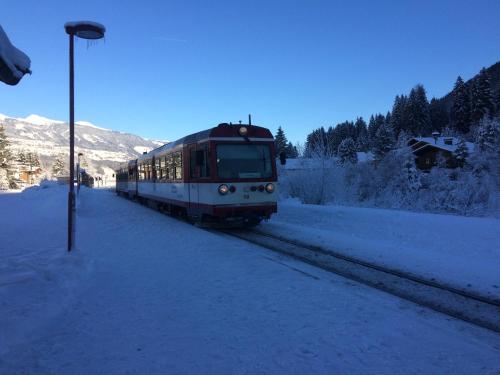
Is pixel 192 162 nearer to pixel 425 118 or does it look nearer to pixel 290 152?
pixel 290 152

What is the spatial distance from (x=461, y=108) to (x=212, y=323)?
3062 inches

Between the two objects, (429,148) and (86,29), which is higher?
(429,148)

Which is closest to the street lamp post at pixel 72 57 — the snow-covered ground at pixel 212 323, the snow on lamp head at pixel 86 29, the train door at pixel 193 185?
the snow on lamp head at pixel 86 29

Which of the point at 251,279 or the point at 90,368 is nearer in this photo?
the point at 90,368

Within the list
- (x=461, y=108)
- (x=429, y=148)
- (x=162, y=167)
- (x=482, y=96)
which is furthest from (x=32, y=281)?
(x=461, y=108)

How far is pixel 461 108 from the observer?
→ 72250mm

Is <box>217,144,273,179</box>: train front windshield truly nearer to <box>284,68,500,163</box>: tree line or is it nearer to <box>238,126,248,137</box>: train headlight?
<box>238,126,248,137</box>: train headlight

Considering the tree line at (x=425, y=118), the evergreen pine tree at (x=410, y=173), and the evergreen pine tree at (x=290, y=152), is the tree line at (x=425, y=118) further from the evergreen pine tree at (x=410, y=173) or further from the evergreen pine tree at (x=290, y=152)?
the evergreen pine tree at (x=410, y=173)

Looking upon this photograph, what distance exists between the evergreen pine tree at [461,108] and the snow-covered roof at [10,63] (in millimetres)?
77076

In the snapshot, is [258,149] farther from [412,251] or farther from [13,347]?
[13,347]

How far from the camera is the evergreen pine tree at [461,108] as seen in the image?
71.2 m

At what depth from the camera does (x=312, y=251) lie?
961 cm

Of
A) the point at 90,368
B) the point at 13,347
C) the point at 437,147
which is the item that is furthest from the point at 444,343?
the point at 437,147

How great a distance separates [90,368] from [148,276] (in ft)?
11.1
